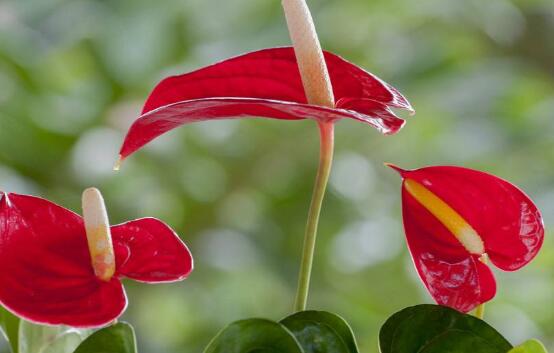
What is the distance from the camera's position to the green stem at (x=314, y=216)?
43 cm

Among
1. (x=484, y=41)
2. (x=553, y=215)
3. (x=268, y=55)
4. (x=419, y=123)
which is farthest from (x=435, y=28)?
(x=268, y=55)

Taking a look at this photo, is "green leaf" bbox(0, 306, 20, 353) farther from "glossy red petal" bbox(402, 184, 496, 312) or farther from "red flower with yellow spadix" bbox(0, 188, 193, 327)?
"glossy red petal" bbox(402, 184, 496, 312)

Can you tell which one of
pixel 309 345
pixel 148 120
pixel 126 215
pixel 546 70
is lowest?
pixel 126 215

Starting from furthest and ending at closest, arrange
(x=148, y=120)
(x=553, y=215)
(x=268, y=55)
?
(x=553, y=215), (x=268, y=55), (x=148, y=120)

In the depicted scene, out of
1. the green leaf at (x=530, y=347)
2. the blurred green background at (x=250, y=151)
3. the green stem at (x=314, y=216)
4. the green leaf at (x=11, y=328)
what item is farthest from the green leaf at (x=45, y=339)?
the blurred green background at (x=250, y=151)

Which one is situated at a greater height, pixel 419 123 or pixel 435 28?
pixel 435 28

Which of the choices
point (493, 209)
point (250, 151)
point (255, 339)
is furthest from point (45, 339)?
point (250, 151)

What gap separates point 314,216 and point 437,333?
80 millimetres

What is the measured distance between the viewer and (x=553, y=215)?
1.39 m

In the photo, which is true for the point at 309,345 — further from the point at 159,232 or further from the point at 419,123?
the point at 419,123

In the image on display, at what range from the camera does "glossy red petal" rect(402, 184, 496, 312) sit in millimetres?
446

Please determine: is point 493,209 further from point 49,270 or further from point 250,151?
point 250,151

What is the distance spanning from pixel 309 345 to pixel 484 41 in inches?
68.0

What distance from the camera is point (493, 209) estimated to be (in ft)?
1.50
